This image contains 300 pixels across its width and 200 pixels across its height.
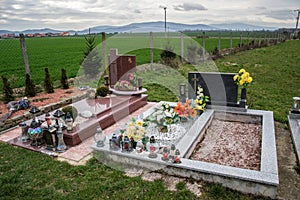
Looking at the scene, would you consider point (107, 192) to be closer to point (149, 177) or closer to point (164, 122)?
point (149, 177)

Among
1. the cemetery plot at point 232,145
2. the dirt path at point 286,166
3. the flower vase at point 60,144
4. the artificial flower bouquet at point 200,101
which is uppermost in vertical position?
the artificial flower bouquet at point 200,101

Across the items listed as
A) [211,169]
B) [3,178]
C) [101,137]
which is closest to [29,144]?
[3,178]

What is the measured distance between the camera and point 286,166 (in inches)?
179

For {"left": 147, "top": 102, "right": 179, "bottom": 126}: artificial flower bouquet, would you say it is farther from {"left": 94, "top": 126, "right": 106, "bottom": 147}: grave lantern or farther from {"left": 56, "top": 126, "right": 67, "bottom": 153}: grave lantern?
{"left": 56, "top": 126, "right": 67, "bottom": 153}: grave lantern

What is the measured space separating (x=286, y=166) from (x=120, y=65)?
5695mm

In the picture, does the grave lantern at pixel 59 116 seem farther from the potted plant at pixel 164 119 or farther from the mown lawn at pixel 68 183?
the potted plant at pixel 164 119

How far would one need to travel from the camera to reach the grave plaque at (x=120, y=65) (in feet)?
27.3

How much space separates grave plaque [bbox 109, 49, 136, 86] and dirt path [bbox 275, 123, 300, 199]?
4.64m

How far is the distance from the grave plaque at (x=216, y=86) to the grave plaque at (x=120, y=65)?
6.82ft

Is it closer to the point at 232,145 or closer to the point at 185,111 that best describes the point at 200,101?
the point at 185,111

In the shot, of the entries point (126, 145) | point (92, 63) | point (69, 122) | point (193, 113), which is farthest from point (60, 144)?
point (92, 63)

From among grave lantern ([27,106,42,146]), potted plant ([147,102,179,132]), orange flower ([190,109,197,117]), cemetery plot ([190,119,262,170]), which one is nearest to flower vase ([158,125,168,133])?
potted plant ([147,102,179,132])

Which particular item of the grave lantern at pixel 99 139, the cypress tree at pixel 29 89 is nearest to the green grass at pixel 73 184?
the grave lantern at pixel 99 139

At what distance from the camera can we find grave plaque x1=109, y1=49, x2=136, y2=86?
8312mm
